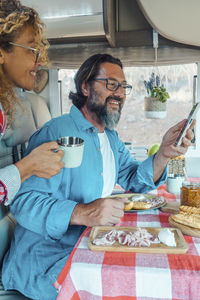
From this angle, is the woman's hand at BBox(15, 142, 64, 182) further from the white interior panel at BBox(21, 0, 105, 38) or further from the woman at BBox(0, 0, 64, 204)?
the white interior panel at BBox(21, 0, 105, 38)

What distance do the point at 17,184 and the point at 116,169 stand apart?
760 mm

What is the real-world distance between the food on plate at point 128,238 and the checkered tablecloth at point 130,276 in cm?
A: 4

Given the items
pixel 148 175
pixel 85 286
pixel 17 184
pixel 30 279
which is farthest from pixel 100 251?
pixel 148 175

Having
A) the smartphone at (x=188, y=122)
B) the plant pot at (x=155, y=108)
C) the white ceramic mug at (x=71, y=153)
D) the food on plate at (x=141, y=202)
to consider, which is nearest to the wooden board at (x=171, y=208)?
the food on plate at (x=141, y=202)

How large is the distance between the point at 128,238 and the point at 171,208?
0.39 metres

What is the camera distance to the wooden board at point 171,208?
3.79 feet

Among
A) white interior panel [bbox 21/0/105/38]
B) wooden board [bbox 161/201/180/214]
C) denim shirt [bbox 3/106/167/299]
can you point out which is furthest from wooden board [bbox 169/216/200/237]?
white interior panel [bbox 21/0/105/38]

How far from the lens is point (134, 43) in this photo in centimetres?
260

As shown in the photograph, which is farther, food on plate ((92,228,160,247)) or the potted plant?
→ the potted plant

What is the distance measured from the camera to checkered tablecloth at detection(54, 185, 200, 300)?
0.71 meters

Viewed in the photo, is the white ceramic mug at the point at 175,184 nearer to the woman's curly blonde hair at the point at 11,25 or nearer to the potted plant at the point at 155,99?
the woman's curly blonde hair at the point at 11,25

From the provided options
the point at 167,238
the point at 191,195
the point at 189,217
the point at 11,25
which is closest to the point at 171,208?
the point at 191,195

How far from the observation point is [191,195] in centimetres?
115

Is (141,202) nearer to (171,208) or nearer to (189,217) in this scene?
(171,208)
